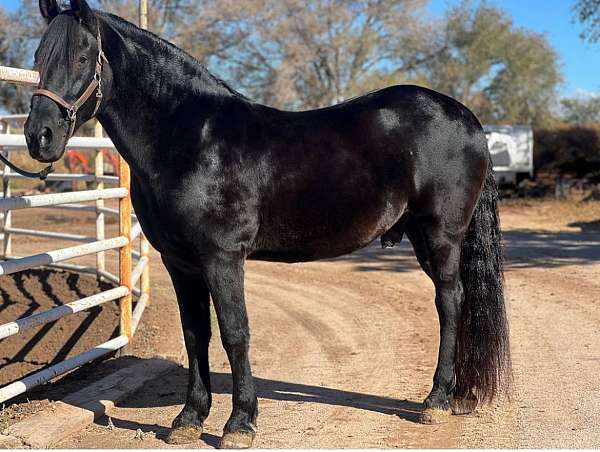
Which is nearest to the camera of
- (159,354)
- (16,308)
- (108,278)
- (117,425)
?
(117,425)

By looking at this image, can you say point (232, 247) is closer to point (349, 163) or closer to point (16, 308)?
point (349, 163)

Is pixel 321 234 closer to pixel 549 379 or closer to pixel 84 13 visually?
pixel 84 13

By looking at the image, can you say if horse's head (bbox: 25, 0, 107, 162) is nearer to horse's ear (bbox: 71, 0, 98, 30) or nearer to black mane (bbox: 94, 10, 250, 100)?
horse's ear (bbox: 71, 0, 98, 30)

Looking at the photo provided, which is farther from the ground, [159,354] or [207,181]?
[207,181]

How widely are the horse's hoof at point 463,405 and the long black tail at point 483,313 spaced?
31mm

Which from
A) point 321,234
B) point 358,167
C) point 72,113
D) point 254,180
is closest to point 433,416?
point 321,234

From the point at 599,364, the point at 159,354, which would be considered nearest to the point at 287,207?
the point at 159,354

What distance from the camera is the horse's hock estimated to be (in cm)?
437

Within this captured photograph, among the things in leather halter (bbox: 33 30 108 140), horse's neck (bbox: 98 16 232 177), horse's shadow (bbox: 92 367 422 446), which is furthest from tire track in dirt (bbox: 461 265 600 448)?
leather halter (bbox: 33 30 108 140)

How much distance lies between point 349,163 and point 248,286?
5396mm

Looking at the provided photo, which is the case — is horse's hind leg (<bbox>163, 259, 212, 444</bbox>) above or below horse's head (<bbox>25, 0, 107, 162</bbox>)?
below

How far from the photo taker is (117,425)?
4195mm

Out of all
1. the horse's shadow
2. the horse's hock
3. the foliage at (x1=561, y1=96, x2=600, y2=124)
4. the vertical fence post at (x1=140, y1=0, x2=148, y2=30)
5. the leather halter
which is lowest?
the horse's shadow

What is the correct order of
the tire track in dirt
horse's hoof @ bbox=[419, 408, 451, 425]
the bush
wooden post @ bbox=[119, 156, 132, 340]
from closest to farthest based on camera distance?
1. the tire track in dirt
2. horse's hoof @ bbox=[419, 408, 451, 425]
3. wooden post @ bbox=[119, 156, 132, 340]
4. the bush
